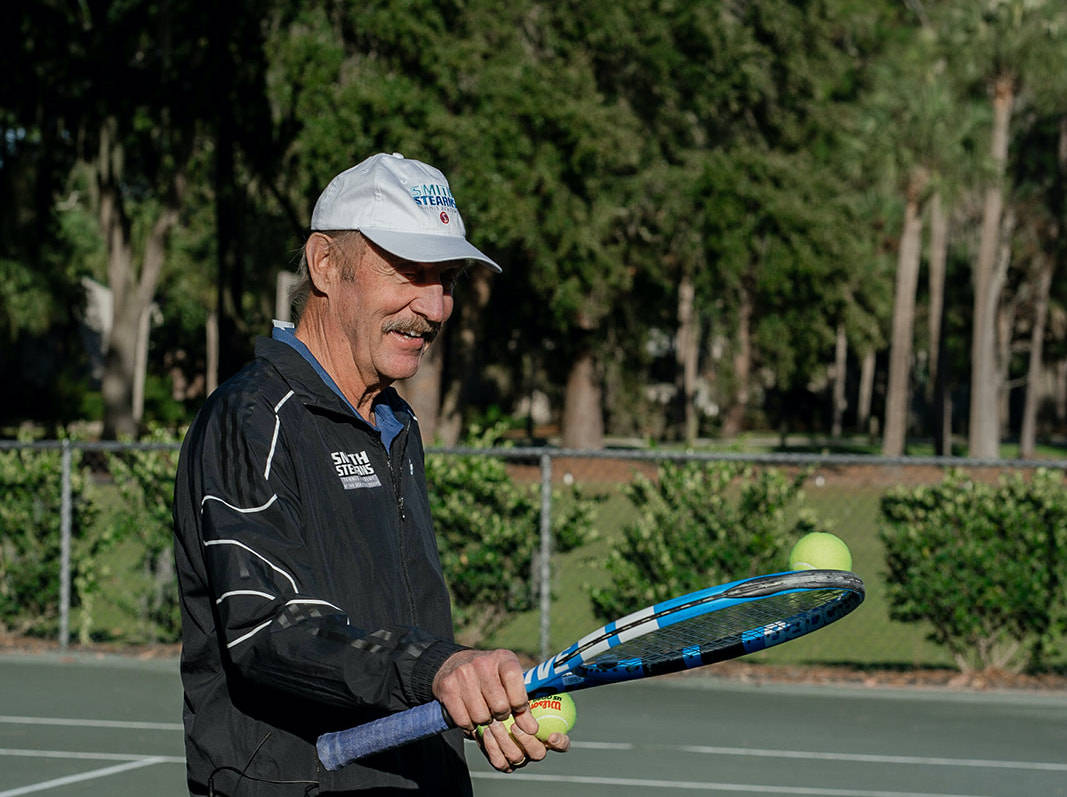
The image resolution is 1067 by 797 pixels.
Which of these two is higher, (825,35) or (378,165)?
(825,35)

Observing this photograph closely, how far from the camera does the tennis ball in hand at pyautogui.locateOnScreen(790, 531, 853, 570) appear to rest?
427 cm

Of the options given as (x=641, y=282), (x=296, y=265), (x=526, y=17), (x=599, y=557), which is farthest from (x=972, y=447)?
(x=296, y=265)

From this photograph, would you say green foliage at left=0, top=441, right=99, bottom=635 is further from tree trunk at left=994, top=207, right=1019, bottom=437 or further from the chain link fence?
tree trunk at left=994, top=207, right=1019, bottom=437

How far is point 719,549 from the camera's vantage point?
12078 millimetres

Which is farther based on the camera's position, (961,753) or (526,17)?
(526,17)

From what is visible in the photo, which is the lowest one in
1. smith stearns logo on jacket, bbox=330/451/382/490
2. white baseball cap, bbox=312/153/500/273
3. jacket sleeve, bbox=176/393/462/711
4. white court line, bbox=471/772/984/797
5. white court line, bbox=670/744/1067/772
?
white court line, bbox=670/744/1067/772

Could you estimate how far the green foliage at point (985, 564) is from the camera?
1170 centimetres

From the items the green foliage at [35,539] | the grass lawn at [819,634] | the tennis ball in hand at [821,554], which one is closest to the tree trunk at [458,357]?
the grass lawn at [819,634]

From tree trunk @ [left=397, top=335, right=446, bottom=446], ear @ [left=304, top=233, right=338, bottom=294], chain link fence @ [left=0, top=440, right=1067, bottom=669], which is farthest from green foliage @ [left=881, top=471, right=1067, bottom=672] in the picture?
tree trunk @ [left=397, top=335, right=446, bottom=446]

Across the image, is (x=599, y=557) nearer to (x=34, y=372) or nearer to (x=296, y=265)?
(x=296, y=265)

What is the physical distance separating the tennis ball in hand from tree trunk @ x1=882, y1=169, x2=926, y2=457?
36394mm

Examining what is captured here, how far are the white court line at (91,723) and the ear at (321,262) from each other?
7.65 m

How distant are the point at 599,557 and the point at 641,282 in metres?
25.1

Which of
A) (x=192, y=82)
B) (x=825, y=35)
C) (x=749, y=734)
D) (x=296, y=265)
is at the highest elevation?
(x=825, y=35)
